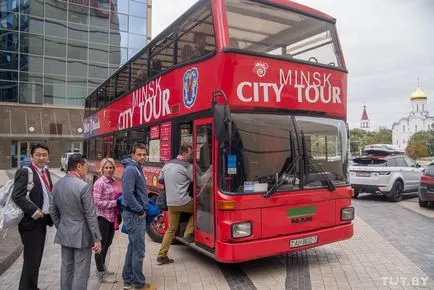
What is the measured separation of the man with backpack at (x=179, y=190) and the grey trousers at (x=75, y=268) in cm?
185

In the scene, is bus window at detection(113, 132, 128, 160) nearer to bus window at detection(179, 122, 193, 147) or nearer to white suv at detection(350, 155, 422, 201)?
bus window at detection(179, 122, 193, 147)

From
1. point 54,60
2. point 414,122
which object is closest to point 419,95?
point 414,122

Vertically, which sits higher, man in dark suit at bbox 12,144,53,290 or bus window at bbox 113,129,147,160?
bus window at bbox 113,129,147,160

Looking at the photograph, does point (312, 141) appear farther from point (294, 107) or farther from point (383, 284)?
point (383, 284)

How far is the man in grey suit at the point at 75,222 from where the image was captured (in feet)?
13.5

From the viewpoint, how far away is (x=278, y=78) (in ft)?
18.6

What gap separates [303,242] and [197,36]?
3.42 meters

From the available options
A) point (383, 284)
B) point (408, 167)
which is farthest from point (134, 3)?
point (383, 284)

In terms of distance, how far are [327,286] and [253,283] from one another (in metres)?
0.98

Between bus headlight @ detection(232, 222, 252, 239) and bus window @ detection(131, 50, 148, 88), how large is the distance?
4.20 m

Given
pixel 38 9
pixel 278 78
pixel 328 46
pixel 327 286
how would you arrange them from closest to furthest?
pixel 327 286 < pixel 278 78 < pixel 328 46 < pixel 38 9

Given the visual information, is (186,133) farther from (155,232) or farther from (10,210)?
(10,210)

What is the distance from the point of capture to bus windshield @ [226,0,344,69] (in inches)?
221

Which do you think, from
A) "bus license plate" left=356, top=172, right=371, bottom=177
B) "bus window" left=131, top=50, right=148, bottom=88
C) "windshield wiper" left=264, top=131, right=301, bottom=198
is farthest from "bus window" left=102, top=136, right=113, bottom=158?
"bus license plate" left=356, top=172, right=371, bottom=177
